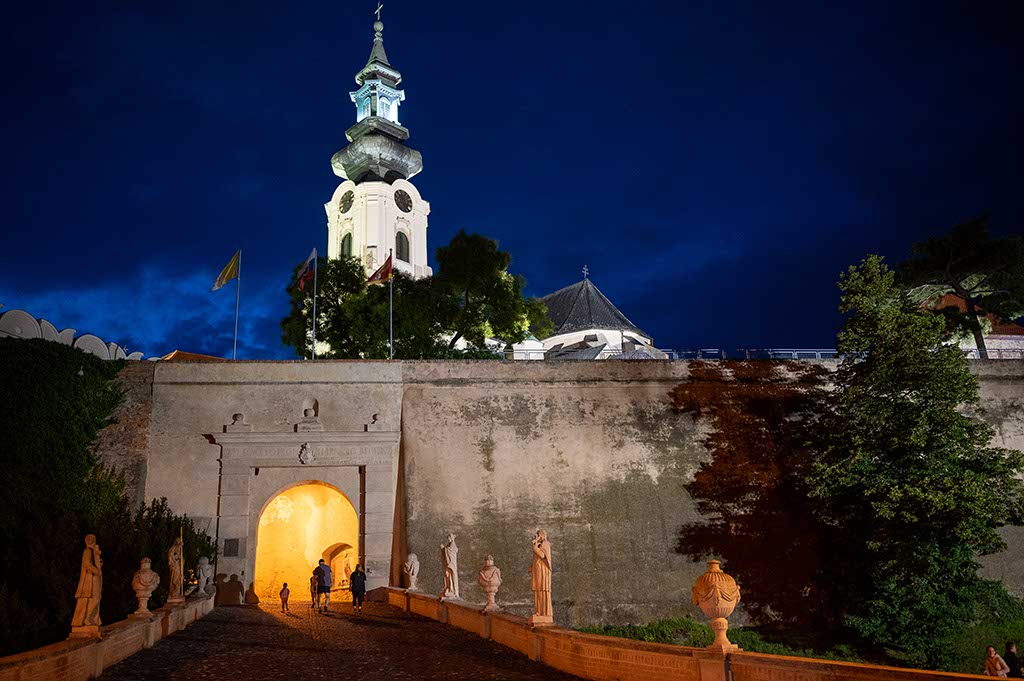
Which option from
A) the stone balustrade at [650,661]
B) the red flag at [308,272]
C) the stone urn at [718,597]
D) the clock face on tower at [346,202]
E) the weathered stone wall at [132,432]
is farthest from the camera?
the clock face on tower at [346,202]

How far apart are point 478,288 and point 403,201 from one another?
1944 centimetres

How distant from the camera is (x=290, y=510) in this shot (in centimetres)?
2825

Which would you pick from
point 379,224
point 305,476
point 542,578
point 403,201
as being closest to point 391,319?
point 305,476

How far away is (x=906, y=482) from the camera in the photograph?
60.5 ft

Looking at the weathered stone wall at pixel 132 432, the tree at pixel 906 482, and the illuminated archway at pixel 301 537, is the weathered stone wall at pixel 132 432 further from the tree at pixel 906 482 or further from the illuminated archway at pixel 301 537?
the tree at pixel 906 482

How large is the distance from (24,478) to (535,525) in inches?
512

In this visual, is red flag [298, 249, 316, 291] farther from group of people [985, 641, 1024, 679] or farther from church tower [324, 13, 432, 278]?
group of people [985, 641, 1024, 679]

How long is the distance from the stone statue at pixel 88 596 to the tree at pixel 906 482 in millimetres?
15891

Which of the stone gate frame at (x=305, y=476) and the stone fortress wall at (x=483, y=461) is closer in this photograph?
the stone fortress wall at (x=483, y=461)

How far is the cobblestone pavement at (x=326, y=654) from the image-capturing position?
10.1m

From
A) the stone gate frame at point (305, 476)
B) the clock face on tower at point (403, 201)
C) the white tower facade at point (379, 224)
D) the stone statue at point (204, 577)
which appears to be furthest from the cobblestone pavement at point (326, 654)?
the clock face on tower at point (403, 201)

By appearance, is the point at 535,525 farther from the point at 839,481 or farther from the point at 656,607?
the point at 839,481

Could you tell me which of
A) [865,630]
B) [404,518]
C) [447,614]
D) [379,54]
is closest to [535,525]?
[404,518]

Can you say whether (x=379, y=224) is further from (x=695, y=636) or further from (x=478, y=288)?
(x=695, y=636)
